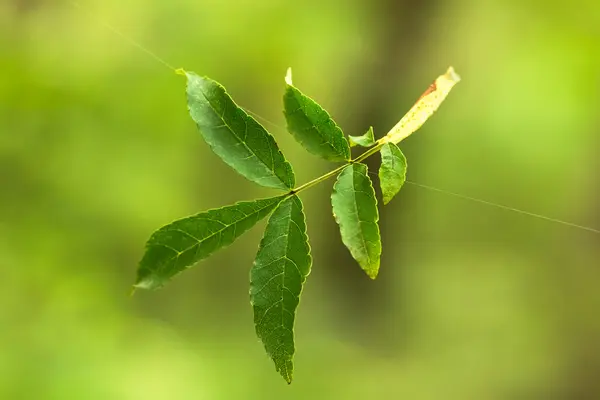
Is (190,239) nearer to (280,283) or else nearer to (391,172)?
(280,283)

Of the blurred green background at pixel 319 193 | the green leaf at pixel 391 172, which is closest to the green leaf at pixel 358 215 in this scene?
the green leaf at pixel 391 172

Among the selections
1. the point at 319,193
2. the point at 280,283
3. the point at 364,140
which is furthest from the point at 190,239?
the point at 319,193

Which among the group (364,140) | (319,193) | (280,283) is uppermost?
(319,193)

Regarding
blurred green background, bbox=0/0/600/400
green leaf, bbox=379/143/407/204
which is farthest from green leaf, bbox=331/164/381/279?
blurred green background, bbox=0/0/600/400

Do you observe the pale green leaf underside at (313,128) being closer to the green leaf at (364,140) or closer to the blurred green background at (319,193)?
the green leaf at (364,140)

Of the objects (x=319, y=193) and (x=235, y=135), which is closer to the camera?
(x=235, y=135)

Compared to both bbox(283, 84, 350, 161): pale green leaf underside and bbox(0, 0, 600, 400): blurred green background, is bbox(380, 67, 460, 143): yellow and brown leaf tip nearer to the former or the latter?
bbox(283, 84, 350, 161): pale green leaf underside
